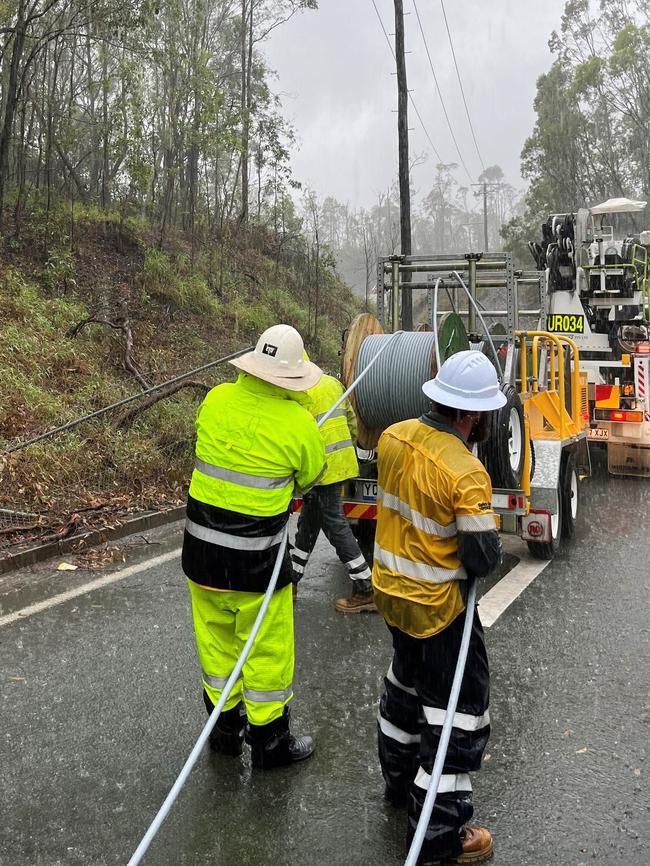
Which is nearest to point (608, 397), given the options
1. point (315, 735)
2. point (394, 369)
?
point (394, 369)

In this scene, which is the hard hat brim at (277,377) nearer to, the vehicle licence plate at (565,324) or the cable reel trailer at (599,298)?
the cable reel trailer at (599,298)

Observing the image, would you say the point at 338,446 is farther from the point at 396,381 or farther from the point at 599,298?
the point at 599,298

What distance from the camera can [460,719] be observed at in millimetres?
2883

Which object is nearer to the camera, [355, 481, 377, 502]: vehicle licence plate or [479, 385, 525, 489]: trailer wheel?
[479, 385, 525, 489]: trailer wheel

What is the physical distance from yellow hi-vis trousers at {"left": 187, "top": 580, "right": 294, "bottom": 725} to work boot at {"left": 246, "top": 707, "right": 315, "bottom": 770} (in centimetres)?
6

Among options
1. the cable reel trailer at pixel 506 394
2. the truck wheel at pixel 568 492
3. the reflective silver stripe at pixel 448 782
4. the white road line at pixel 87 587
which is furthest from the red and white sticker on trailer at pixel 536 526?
the reflective silver stripe at pixel 448 782

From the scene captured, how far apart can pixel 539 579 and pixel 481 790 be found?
316cm

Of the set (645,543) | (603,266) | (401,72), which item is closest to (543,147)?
(401,72)

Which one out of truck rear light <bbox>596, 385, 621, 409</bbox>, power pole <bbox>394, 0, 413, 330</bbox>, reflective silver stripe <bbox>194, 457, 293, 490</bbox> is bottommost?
truck rear light <bbox>596, 385, 621, 409</bbox>

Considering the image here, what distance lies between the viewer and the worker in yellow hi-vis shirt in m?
3.34

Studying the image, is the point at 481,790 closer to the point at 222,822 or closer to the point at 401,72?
the point at 222,822

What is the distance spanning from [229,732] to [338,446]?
93.0 inches

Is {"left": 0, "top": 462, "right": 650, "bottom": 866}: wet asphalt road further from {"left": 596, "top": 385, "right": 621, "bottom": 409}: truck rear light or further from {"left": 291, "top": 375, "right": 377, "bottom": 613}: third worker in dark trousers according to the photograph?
{"left": 596, "top": 385, "right": 621, "bottom": 409}: truck rear light

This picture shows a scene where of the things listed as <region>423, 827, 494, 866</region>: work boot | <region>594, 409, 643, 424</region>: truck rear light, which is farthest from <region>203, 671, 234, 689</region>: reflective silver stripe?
<region>594, 409, 643, 424</region>: truck rear light
